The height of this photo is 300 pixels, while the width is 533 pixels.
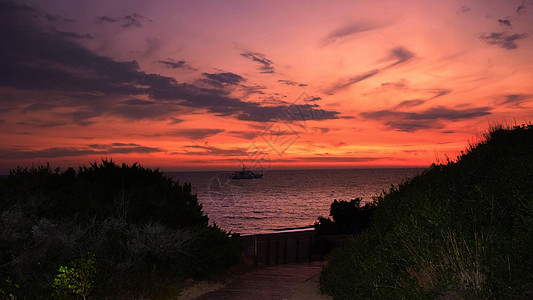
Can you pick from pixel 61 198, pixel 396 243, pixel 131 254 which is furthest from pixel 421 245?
pixel 61 198

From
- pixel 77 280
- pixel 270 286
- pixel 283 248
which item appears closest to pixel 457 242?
pixel 270 286

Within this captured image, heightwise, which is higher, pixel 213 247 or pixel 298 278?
pixel 213 247

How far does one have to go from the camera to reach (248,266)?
15.9 m

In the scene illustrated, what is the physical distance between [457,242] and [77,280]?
8.12 meters

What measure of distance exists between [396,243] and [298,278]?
5.38 m

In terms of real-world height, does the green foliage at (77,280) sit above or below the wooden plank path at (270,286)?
above

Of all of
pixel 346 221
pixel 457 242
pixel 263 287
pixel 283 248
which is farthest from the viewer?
pixel 346 221

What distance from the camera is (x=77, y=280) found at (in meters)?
10.1

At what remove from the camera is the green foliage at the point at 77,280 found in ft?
30.8

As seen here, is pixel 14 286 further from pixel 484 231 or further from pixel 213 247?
pixel 484 231

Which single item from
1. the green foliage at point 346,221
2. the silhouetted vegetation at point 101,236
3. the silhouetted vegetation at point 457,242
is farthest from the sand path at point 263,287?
the green foliage at point 346,221

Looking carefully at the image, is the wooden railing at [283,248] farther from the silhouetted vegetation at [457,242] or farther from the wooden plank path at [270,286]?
the silhouetted vegetation at [457,242]

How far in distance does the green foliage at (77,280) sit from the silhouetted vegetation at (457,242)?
5536 millimetres

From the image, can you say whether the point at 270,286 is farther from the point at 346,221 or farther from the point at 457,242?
the point at 346,221
